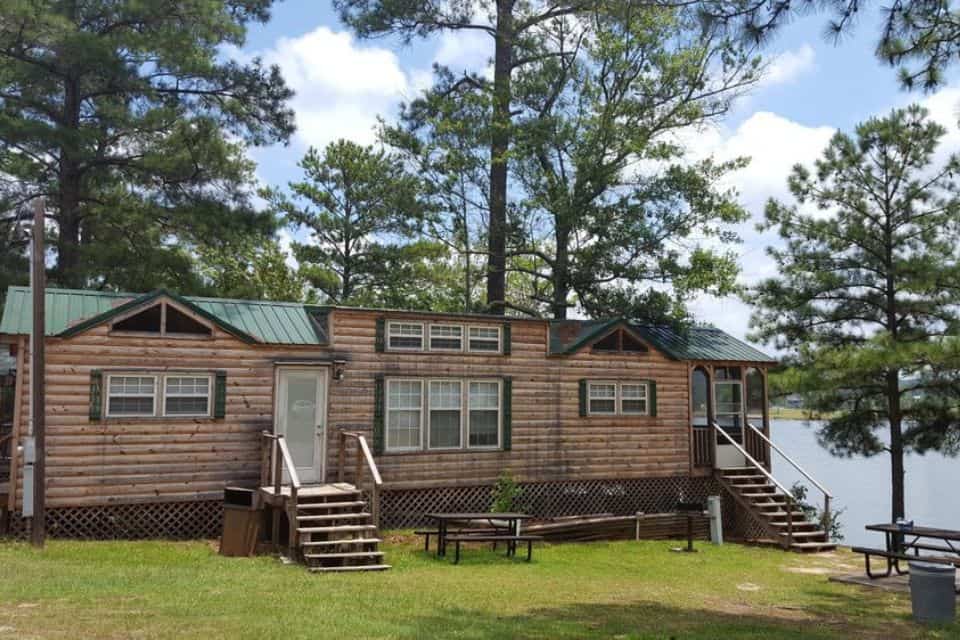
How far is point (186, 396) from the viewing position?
15.0 m

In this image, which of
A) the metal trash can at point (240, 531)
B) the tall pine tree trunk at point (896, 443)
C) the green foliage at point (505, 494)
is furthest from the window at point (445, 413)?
the tall pine tree trunk at point (896, 443)

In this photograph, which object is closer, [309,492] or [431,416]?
[309,492]

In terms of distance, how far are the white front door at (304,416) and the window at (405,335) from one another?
1.51m

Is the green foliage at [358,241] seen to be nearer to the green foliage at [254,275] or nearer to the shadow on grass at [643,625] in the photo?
the green foliage at [254,275]

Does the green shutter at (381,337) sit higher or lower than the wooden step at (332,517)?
higher

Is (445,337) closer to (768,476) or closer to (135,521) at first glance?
(135,521)

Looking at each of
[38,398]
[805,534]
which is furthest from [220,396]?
[805,534]

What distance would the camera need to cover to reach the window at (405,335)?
56.0 feet

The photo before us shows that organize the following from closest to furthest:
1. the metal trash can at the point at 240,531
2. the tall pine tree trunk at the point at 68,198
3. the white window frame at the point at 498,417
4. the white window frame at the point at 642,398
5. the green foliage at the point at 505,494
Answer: the metal trash can at the point at 240,531
the green foliage at the point at 505,494
the white window frame at the point at 498,417
the white window frame at the point at 642,398
the tall pine tree trunk at the point at 68,198

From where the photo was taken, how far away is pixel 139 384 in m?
14.7

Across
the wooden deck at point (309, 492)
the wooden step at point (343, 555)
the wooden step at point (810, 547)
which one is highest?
the wooden deck at point (309, 492)

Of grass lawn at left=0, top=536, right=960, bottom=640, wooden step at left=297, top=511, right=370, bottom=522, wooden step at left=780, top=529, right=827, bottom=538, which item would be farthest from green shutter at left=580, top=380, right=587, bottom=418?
wooden step at left=297, top=511, right=370, bottom=522

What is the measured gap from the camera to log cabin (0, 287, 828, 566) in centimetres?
1427

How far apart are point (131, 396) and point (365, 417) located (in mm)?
4182
